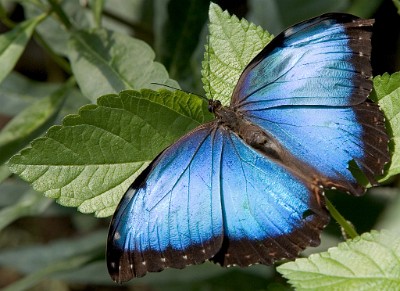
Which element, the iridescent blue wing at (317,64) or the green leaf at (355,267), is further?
the iridescent blue wing at (317,64)

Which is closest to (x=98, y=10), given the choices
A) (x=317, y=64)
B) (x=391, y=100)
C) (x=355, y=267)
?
(x=317, y=64)

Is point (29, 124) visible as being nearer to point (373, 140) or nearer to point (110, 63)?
point (110, 63)

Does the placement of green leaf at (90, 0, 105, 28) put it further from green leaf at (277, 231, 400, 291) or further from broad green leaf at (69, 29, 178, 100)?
green leaf at (277, 231, 400, 291)

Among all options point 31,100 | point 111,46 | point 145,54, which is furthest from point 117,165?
point 31,100

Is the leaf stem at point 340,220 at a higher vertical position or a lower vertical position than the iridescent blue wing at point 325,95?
lower

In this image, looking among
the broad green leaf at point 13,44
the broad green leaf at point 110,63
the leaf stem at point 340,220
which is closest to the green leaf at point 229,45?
the broad green leaf at point 110,63

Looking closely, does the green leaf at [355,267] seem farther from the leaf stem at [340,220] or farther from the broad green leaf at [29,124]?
the broad green leaf at [29,124]
